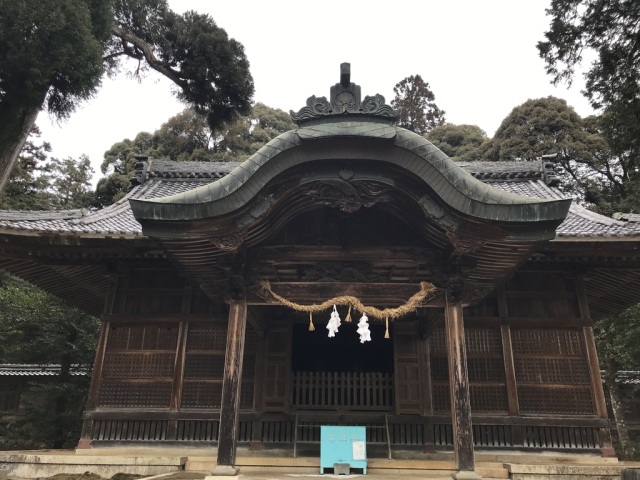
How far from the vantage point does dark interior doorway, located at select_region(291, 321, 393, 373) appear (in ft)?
41.6

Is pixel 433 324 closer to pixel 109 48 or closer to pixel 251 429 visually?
pixel 251 429

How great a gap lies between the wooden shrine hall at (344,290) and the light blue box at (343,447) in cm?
131

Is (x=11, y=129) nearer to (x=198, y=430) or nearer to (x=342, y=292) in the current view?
(x=198, y=430)

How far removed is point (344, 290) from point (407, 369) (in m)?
3.28

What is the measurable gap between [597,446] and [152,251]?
926cm

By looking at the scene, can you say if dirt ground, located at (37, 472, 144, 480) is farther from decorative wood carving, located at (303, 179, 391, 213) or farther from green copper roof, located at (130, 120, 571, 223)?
decorative wood carving, located at (303, 179, 391, 213)

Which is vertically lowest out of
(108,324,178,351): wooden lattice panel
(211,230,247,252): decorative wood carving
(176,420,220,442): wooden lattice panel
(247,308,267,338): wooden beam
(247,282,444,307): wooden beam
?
(176,420,220,442): wooden lattice panel

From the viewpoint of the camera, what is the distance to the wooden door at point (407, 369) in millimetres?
9266

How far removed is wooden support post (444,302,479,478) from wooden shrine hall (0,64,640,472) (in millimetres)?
26

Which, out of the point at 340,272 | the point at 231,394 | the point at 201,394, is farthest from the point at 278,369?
the point at 340,272

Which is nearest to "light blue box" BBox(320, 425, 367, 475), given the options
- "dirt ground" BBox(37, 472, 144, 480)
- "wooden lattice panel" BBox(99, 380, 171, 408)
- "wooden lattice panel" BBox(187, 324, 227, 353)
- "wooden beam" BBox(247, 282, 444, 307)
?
"wooden beam" BBox(247, 282, 444, 307)

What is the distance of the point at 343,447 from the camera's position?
7.81 metres

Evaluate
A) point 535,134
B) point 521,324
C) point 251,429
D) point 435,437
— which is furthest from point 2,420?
point 535,134

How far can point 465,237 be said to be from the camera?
639 centimetres
